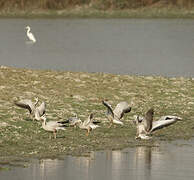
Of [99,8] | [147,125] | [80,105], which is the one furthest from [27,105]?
[99,8]

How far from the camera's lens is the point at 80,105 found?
22422 millimetres

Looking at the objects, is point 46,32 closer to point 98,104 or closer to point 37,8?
point 37,8

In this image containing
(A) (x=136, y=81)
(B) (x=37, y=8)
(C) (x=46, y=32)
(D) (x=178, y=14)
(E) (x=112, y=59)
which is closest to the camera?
(A) (x=136, y=81)

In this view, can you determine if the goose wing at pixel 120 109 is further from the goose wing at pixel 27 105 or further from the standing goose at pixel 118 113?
the goose wing at pixel 27 105

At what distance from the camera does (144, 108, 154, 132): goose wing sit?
1833cm

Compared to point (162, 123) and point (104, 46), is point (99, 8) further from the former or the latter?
point (162, 123)

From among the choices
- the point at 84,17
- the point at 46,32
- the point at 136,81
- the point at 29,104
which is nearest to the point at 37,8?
the point at 84,17

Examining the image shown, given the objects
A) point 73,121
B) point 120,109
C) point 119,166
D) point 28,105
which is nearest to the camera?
point 119,166

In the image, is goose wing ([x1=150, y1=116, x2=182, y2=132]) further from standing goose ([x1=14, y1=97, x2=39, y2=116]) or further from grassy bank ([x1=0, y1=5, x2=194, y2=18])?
grassy bank ([x1=0, y1=5, x2=194, y2=18])

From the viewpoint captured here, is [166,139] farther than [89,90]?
No

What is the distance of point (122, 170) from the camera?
16.0m

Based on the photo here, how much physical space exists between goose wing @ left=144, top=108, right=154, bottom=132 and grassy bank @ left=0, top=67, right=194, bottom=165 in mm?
299

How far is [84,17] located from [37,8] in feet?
21.6

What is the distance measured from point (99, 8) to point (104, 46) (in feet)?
103
